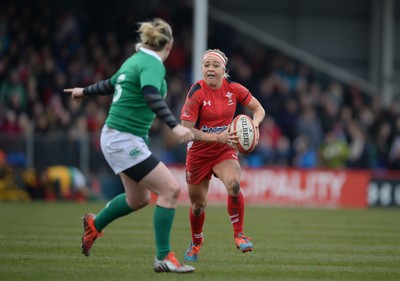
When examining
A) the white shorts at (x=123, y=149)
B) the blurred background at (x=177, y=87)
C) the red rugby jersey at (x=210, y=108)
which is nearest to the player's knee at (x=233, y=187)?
the red rugby jersey at (x=210, y=108)

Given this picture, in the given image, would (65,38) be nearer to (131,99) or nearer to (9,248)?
(9,248)

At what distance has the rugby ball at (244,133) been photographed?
10.7m

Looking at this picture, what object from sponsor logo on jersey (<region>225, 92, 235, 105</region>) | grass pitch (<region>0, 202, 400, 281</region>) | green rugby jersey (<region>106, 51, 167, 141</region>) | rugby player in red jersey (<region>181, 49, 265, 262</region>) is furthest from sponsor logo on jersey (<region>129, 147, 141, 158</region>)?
sponsor logo on jersey (<region>225, 92, 235, 105</region>)

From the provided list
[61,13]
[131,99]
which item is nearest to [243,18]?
[61,13]

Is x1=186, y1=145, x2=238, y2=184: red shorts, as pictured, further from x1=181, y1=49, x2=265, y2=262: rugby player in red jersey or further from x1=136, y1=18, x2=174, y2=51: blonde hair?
x1=136, y1=18, x2=174, y2=51: blonde hair

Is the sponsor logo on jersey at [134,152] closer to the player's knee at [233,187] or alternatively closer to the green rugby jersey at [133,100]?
the green rugby jersey at [133,100]

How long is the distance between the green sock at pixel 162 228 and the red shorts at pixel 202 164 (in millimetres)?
2085

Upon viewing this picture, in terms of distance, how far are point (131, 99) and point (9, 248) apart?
3.29 m

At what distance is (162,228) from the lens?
8.91 meters

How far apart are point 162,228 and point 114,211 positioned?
0.68m

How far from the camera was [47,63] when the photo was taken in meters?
24.7

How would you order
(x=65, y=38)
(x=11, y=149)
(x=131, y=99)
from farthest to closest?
(x=65, y=38)
(x=11, y=149)
(x=131, y=99)

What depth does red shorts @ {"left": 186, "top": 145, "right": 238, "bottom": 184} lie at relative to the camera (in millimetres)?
11016

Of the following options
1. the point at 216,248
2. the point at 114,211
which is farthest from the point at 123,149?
the point at 216,248
